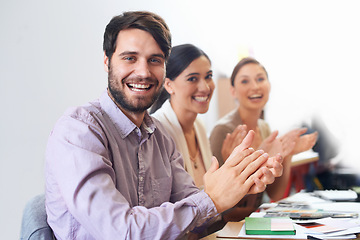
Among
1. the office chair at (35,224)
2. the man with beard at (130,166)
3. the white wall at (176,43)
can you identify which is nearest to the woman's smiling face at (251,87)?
the white wall at (176,43)

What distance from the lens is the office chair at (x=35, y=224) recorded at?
1229 millimetres

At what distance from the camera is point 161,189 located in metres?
1.50

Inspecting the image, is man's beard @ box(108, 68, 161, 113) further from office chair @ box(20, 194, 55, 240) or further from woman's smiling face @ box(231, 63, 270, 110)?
woman's smiling face @ box(231, 63, 270, 110)

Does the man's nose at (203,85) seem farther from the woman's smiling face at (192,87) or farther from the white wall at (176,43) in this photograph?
the white wall at (176,43)

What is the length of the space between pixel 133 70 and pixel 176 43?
0.96 metres

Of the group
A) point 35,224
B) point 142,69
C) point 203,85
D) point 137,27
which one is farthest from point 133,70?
point 203,85

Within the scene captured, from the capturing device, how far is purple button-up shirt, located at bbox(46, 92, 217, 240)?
1.11 metres

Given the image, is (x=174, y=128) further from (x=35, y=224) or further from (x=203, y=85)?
(x=35, y=224)

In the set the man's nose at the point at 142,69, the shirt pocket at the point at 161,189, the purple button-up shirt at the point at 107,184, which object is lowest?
the shirt pocket at the point at 161,189

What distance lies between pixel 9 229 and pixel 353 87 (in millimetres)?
2308

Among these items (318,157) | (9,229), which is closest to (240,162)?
(9,229)

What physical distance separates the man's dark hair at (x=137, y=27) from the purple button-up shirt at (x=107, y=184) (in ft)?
0.67

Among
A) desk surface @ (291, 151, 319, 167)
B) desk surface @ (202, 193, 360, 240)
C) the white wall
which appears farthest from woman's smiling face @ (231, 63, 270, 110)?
→ desk surface @ (202, 193, 360, 240)

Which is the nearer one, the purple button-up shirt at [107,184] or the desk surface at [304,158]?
the purple button-up shirt at [107,184]
